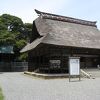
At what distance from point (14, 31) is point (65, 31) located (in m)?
17.5

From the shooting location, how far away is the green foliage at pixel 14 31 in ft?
126

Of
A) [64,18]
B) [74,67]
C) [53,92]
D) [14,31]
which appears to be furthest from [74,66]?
[14,31]

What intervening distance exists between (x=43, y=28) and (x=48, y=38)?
4.77 meters

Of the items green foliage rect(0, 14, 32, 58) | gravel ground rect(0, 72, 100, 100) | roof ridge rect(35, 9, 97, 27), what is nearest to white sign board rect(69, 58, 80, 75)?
gravel ground rect(0, 72, 100, 100)

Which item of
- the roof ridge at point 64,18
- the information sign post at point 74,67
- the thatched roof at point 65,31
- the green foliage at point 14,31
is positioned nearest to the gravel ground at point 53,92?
the information sign post at point 74,67

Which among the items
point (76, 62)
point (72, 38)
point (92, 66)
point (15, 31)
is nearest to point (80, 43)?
point (72, 38)

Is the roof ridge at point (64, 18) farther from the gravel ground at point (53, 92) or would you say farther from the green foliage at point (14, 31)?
the gravel ground at point (53, 92)

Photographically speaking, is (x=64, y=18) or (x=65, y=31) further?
(x=64, y=18)

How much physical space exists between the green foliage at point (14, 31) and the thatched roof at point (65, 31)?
8.92 meters

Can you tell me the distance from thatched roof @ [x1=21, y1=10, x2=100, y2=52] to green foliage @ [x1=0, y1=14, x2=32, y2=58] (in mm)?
8922

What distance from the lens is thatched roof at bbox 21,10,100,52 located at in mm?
24812

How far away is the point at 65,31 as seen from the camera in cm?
2847

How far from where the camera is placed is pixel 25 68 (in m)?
40.2

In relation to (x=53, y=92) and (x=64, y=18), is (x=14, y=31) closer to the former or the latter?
(x=64, y=18)
